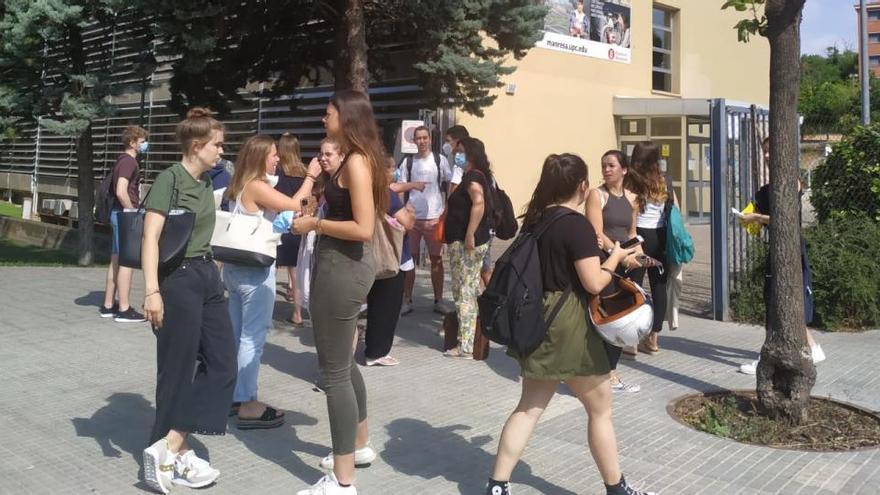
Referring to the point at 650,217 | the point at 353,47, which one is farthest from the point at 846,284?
the point at 353,47

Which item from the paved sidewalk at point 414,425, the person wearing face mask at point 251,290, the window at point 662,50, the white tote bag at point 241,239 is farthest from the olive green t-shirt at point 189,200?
the window at point 662,50

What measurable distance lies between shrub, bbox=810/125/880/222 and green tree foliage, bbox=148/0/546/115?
4.03 meters

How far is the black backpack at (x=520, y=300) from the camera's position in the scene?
3.86m

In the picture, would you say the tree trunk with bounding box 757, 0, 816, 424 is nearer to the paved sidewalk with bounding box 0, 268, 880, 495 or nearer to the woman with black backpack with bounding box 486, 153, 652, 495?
the paved sidewalk with bounding box 0, 268, 880, 495

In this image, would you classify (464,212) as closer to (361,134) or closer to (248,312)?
(248,312)

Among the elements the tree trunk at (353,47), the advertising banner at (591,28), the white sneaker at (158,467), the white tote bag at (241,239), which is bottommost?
the white sneaker at (158,467)

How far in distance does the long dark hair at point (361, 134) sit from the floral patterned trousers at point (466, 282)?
311cm

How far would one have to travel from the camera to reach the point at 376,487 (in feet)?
14.3

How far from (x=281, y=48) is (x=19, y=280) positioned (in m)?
4.79

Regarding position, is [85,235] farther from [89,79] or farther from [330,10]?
[330,10]

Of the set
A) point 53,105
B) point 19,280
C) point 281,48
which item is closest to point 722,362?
point 281,48

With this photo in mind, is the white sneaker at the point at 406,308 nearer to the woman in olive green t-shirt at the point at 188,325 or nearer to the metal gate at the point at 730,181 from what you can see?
the metal gate at the point at 730,181

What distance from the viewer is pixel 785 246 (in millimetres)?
5535

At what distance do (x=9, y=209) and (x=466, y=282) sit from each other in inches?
893
